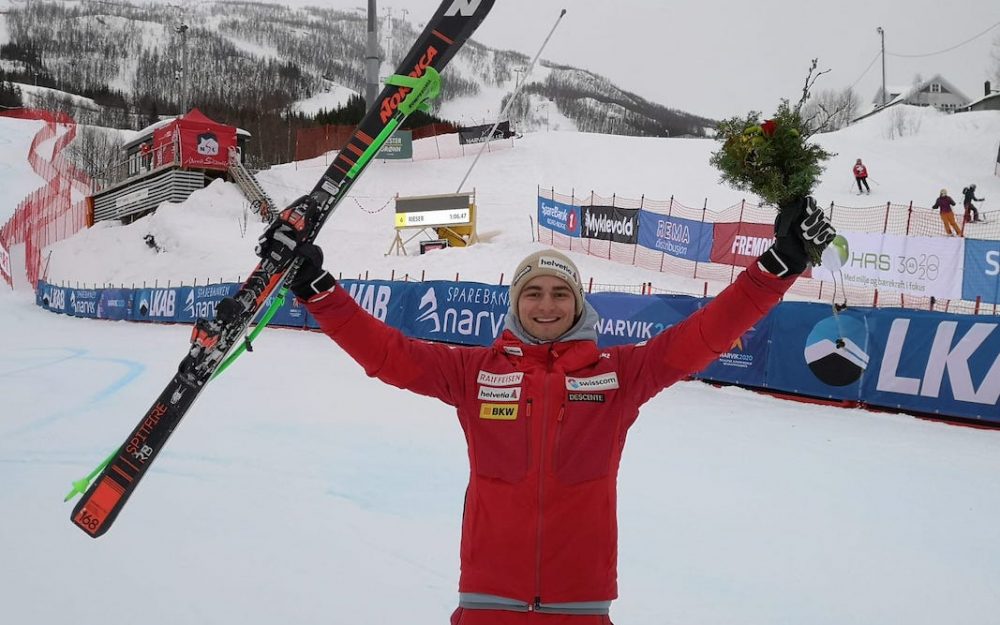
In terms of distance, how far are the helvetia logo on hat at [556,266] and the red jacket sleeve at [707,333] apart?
0.34 m

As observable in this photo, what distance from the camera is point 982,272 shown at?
37.9 feet

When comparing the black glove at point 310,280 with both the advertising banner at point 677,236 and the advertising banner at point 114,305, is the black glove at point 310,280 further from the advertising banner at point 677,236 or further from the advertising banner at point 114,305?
the advertising banner at point 114,305

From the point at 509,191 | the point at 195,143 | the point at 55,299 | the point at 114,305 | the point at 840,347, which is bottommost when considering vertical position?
the point at 55,299

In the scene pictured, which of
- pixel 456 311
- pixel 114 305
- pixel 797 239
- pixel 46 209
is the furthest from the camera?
pixel 46 209

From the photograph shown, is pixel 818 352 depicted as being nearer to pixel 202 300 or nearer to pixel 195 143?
pixel 202 300

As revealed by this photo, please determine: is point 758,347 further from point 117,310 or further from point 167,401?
point 117,310

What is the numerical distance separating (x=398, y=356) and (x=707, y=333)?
98 cm

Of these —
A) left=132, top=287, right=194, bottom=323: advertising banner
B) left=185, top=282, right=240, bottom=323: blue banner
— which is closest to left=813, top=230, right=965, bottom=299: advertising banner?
left=185, top=282, right=240, bottom=323: blue banner

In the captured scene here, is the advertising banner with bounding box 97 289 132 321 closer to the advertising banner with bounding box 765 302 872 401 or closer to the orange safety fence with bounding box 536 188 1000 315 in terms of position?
the orange safety fence with bounding box 536 188 1000 315

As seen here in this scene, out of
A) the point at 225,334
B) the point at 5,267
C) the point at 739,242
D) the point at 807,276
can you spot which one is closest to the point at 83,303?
the point at 5,267

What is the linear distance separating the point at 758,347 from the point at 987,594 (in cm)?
611

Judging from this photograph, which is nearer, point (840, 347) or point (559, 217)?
point (840, 347)

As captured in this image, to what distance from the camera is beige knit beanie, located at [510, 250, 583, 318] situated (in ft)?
7.17

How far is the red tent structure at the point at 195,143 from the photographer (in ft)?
97.8
